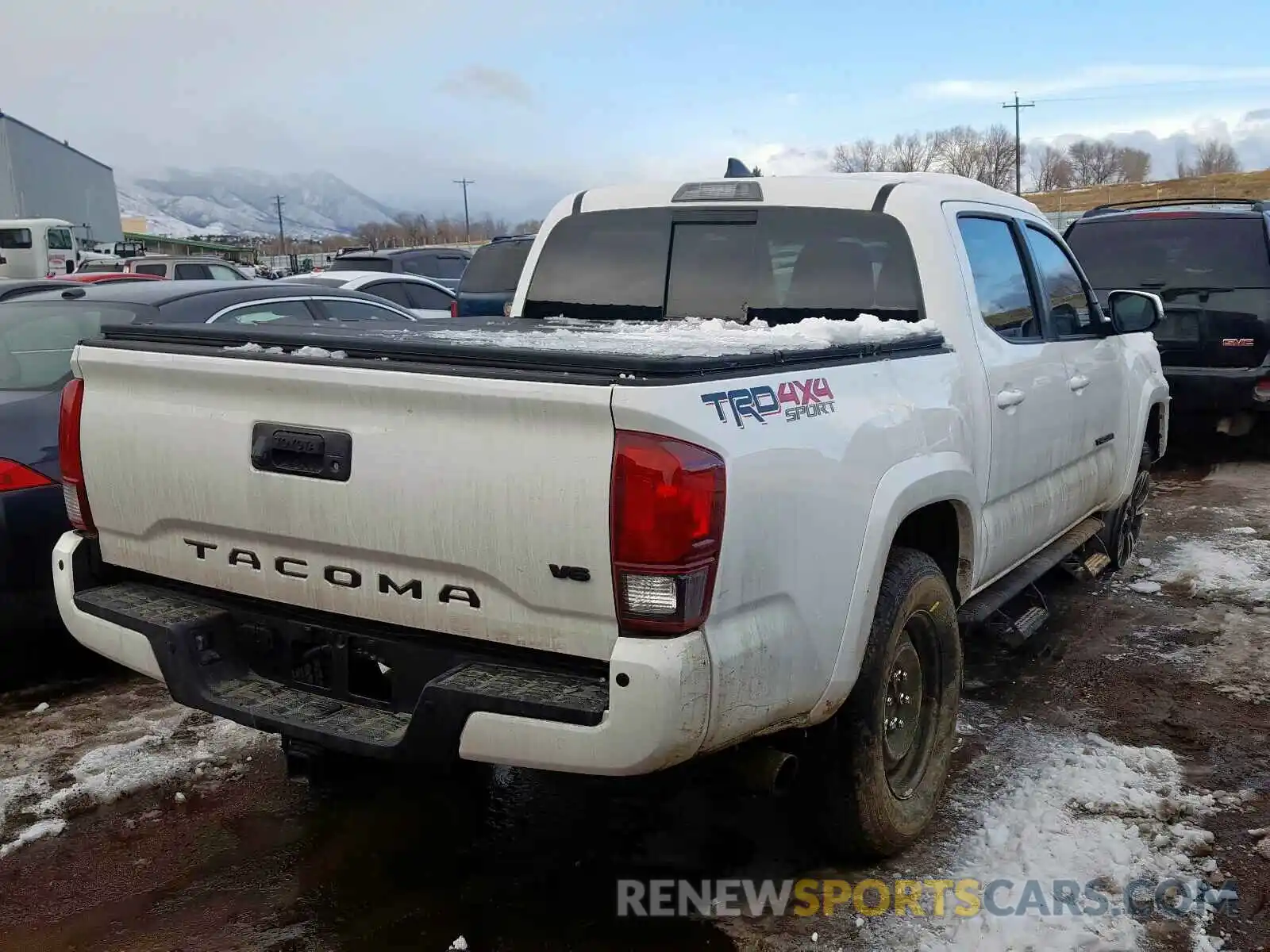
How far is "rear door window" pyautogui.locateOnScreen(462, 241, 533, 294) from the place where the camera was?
1208 cm

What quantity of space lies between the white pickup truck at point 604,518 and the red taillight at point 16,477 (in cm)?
127

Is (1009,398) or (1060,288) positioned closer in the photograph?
(1009,398)

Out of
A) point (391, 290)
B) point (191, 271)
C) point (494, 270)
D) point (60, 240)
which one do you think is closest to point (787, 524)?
point (494, 270)

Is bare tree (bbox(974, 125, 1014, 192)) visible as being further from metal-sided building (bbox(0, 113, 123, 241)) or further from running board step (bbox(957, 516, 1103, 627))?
running board step (bbox(957, 516, 1103, 627))

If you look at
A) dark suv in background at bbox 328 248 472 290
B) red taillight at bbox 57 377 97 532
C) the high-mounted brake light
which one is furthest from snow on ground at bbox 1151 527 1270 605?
dark suv in background at bbox 328 248 472 290

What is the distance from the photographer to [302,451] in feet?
9.32

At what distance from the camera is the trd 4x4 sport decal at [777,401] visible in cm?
255

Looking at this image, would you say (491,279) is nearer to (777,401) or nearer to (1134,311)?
(1134,311)

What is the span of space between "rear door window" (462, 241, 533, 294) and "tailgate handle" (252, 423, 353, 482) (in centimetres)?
920

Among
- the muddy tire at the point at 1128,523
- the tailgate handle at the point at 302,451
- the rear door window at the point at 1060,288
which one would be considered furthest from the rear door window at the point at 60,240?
the tailgate handle at the point at 302,451

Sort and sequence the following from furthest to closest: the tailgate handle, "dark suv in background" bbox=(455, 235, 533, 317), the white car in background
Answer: the white car in background → "dark suv in background" bbox=(455, 235, 533, 317) → the tailgate handle

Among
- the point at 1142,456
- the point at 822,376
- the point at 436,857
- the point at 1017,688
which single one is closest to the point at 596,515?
the point at 822,376

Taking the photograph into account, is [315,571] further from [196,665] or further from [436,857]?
[436,857]

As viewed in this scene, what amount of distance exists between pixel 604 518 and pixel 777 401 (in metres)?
0.56
